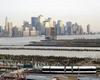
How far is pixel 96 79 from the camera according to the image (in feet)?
66.0

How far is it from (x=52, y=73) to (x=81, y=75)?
199cm

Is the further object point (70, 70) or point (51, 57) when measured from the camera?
point (51, 57)

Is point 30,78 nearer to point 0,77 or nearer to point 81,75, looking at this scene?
point 0,77

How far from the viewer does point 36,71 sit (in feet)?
74.4

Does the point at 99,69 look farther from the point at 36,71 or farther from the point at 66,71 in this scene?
the point at 36,71

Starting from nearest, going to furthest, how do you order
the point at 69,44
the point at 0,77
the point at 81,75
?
the point at 0,77 < the point at 81,75 < the point at 69,44

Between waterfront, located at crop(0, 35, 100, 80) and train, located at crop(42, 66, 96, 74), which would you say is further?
waterfront, located at crop(0, 35, 100, 80)

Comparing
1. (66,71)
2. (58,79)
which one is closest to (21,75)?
(58,79)

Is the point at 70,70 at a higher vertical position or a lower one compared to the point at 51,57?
lower

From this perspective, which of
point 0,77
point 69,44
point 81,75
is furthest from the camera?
point 69,44

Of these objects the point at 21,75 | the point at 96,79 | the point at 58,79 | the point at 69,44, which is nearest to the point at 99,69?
the point at 96,79

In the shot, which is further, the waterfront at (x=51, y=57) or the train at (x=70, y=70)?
the waterfront at (x=51, y=57)

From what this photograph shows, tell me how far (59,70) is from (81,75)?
5.13ft

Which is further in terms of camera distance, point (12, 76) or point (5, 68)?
point (5, 68)
